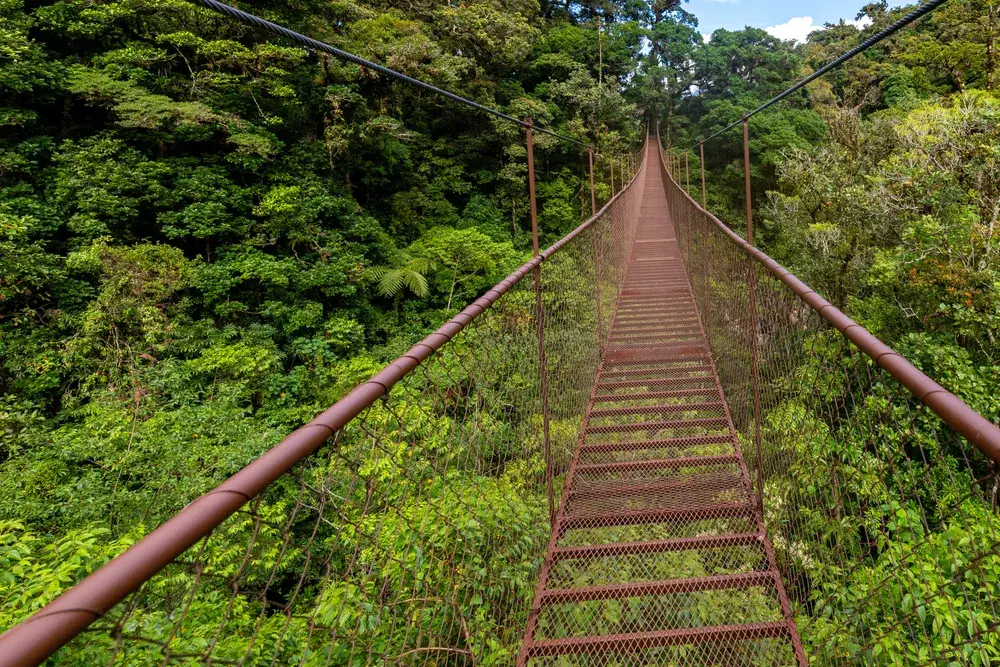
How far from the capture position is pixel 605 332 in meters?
3.53

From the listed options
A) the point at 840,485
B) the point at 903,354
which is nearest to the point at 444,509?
the point at 840,485

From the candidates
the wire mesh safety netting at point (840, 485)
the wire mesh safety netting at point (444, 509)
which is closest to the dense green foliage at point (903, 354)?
the wire mesh safety netting at point (840, 485)

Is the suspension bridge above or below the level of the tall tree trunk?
below

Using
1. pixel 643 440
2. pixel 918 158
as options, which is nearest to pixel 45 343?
pixel 643 440

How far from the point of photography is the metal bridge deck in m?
1.43

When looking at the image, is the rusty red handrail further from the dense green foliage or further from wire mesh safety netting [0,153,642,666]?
wire mesh safety netting [0,153,642,666]

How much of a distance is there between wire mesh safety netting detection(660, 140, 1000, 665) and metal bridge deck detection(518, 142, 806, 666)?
109 millimetres

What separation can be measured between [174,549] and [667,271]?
17.7ft

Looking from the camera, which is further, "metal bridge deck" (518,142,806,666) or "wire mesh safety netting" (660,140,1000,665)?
"metal bridge deck" (518,142,806,666)

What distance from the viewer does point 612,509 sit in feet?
6.34

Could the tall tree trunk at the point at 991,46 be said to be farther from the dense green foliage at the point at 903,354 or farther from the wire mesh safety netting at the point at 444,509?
the wire mesh safety netting at the point at 444,509

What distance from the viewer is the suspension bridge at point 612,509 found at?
26.3 inches

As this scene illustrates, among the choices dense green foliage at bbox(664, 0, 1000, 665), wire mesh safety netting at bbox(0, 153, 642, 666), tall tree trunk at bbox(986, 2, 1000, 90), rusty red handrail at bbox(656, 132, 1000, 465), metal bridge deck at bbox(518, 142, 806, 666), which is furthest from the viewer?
tall tree trunk at bbox(986, 2, 1000, 90)

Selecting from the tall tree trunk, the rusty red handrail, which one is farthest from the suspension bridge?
the tall tree trunk
